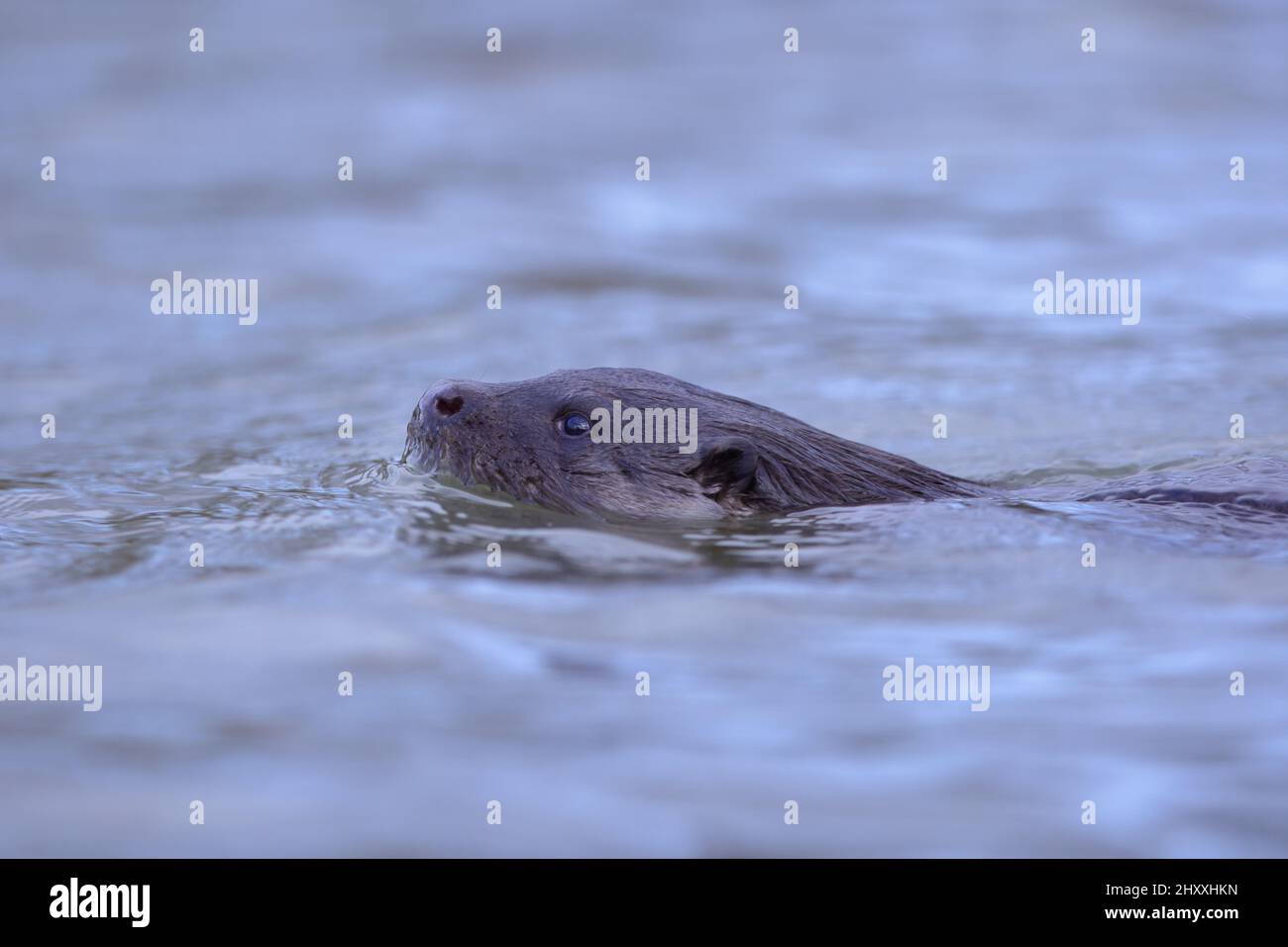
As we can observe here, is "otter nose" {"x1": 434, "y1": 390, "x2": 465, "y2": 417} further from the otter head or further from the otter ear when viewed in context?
the otter ear

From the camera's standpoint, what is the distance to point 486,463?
650 centimetres

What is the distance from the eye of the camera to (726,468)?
6297mm

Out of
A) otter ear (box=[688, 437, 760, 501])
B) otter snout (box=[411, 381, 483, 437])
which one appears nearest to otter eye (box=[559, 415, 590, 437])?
otter snout (box=[411, 381, 483, 437])

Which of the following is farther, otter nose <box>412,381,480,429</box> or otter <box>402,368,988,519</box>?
otter nose <box>412,381,480,429</box>

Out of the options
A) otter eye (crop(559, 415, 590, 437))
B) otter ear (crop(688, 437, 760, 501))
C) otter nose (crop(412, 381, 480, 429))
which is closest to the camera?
otter ear (crop(688, 437, 760, 501))

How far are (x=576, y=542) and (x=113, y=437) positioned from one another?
4.33 meters

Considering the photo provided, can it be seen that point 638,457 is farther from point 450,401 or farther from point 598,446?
point 450,401

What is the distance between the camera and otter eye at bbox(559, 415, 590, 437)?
6467 mm

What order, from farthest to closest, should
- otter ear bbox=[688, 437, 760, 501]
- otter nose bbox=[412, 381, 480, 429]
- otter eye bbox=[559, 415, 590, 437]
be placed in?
otter nose bbox=[412, 381, 480, 429] < otter eye bbox=[559, 415, 590, 437] < otter ear bbox=[688, 437, 760, 501]

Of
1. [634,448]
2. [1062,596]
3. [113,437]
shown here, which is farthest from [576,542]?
[113,437]

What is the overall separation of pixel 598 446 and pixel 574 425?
146mm

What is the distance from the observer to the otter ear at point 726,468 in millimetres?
6258

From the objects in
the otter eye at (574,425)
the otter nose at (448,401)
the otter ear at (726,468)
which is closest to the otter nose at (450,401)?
the otter nose at (448,401)
